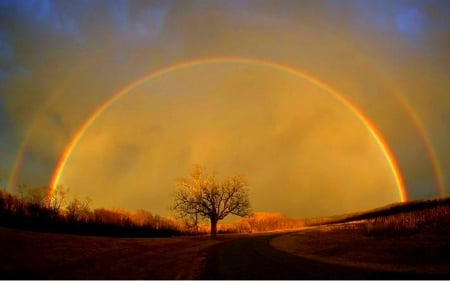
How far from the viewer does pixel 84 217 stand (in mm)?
57688

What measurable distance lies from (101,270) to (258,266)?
8.25 metres

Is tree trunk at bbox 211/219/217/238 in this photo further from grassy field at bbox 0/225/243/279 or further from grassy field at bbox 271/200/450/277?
grassy field at bbox 0/225/243/279

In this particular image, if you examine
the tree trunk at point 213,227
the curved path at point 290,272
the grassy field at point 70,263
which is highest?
the tree trunk at point 213,227

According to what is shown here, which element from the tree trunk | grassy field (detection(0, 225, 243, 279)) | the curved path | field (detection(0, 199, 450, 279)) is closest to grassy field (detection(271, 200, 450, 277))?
field (detection(0, 199, 450, 279))

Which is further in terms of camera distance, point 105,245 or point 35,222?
point 35,222

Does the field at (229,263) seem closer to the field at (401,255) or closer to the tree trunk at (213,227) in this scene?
the field at (401,255)

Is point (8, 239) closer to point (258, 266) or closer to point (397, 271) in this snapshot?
point (258, 266)

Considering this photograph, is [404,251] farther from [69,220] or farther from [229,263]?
[69,220]

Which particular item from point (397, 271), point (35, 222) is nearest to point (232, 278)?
point (397, 271)

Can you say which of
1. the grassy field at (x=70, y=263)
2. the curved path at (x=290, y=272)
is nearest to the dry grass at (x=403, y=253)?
the curved path at (x=290, y=272)

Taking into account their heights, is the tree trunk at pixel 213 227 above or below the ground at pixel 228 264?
above

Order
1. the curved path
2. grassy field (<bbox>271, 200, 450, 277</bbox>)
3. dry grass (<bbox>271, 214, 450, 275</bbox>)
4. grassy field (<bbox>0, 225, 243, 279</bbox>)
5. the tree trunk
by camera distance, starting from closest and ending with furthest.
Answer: the curved path, grassy field (<bbox>0, 225, 243, 279</bbox>), dry grass (<bbox>271, 214, 450, 275</bbox>), grassy field (<bbox>271, 200, 450, 277</bbox>), the tree trunk

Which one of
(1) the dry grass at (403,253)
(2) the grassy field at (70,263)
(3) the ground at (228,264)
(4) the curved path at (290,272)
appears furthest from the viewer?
(1) the dry grass at (403,253)

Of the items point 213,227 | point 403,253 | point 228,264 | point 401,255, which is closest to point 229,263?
point 228,264
